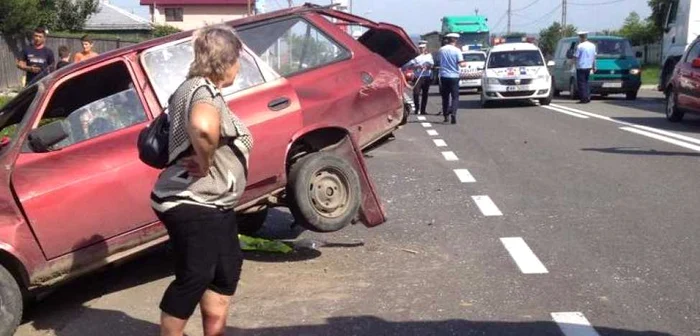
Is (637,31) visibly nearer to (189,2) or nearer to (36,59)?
(189,2)

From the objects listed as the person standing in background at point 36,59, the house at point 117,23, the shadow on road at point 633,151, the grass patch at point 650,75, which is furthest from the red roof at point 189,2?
the shadow on road at point 633,151

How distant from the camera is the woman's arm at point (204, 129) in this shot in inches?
151

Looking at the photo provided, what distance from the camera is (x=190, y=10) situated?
7681cm

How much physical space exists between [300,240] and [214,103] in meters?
3.26

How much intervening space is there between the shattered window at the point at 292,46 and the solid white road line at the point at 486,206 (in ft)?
7.29

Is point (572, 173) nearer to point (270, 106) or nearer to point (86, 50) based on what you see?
point (270, 106)

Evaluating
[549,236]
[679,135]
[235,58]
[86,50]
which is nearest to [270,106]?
[235,58]

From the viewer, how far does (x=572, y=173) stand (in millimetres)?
10320

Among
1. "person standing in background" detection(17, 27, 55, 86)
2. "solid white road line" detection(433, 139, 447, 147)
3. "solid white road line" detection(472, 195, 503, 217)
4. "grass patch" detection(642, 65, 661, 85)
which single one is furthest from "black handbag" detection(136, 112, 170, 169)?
"grass patch" detection(642, 65, 661, 85)

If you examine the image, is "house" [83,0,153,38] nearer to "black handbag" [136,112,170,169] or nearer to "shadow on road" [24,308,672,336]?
"shadow on road" [24,308,672,336]

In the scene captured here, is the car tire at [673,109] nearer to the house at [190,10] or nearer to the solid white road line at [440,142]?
the solid white road line at [440,142]

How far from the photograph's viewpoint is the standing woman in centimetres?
397

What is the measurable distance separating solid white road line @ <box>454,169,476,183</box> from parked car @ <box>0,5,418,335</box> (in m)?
2.84

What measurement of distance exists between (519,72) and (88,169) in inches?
715
